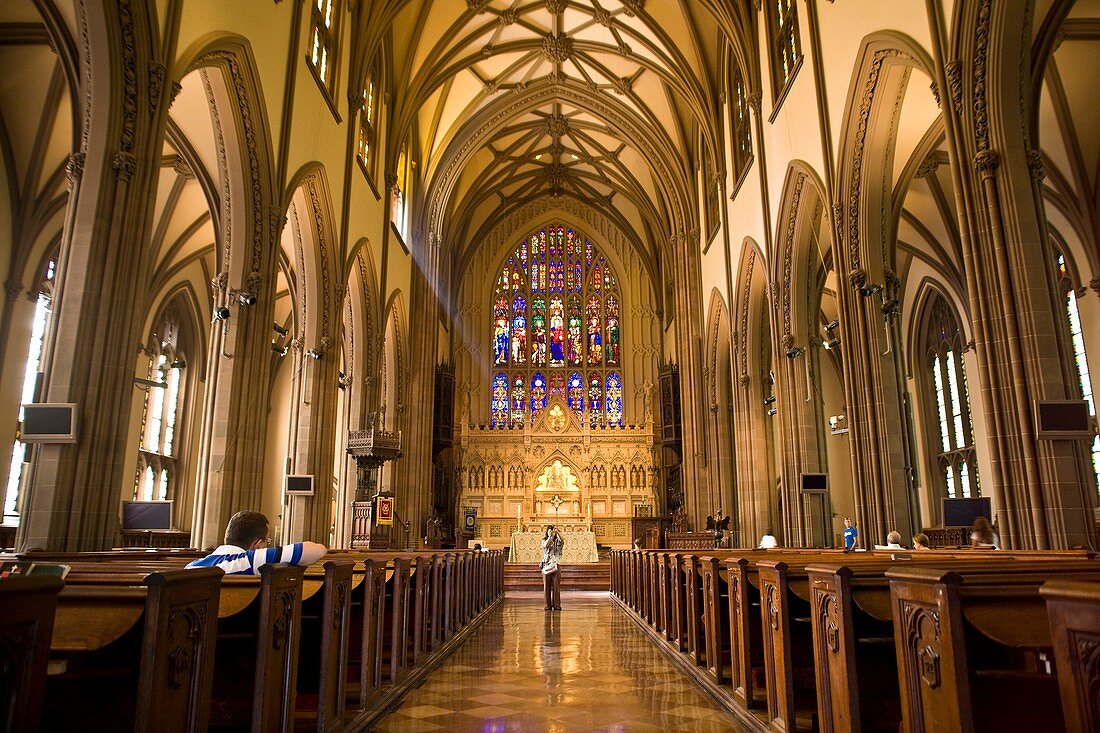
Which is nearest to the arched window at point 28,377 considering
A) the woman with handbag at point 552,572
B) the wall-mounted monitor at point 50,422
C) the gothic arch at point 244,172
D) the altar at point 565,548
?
the gothic arch at point 244,172

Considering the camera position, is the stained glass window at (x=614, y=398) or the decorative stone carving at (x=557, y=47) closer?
the decorative stone carving at (x=557, y=47)

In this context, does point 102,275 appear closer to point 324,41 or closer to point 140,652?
point 140,652

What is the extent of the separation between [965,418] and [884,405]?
11.1 metres

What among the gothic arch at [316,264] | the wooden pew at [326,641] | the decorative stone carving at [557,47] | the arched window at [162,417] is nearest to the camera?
the wooden pew at [326,641]

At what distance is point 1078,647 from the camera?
1766 mm

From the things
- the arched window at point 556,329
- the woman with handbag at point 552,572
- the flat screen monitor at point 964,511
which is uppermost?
the arched window at point 556,329

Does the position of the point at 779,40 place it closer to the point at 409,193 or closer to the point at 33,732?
the point at 409,193

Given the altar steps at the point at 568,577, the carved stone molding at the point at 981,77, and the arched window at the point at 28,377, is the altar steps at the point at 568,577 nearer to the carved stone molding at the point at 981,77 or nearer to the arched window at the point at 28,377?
the arched window at the point at 28,377

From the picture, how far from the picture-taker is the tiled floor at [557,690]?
4578 mm

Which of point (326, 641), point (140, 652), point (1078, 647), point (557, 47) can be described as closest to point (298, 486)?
point (326, 641)

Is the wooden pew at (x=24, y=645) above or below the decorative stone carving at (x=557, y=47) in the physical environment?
below

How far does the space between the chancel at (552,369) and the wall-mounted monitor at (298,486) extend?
0.32ft

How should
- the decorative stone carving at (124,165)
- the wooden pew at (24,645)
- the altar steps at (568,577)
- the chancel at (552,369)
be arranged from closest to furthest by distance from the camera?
1. the wooden pew at (24,645)
2. the chancel at (552,369)
3. the decorative stone carving at (124,165)
4. the altar steps at (568,577)

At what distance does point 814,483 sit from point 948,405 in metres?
9.88
